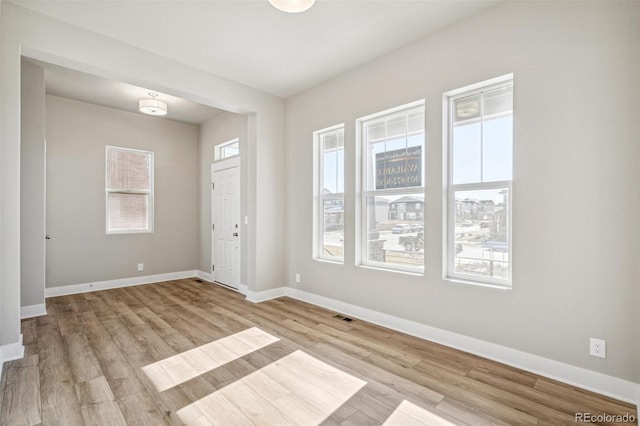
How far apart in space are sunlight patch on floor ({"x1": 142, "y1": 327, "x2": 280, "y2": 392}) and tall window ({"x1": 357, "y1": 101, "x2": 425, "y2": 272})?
1599mm

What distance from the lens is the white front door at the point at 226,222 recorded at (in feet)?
17.6

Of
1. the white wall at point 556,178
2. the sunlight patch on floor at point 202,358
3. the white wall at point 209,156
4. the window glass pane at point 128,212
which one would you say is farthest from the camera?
the window glass pane at point 128,212

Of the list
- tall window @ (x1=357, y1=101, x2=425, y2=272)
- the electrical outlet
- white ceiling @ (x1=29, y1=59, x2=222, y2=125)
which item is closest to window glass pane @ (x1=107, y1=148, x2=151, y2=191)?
white ceiling @ (x1=29, y1=59, x2=222, y2=125)

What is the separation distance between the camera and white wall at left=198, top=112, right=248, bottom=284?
206 inches

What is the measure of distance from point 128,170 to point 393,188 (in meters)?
4.82

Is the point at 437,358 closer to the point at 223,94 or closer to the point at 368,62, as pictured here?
the point at 368,62

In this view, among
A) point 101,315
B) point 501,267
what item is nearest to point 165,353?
point 101,315

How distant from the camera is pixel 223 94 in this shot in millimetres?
4129

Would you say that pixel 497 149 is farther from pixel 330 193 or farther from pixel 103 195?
pixel 103 195

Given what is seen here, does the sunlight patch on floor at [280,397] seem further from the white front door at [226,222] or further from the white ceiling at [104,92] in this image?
the white ceiling at [104,92]

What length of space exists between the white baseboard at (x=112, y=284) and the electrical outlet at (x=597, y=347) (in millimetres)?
6183

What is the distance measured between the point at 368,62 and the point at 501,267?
267 centimetres

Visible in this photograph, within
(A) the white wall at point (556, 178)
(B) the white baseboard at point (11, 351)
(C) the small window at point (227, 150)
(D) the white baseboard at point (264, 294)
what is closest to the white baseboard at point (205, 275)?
(D) the white baseboard at point (264, 294)

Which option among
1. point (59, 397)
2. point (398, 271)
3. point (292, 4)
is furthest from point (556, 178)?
point (59, 397)
